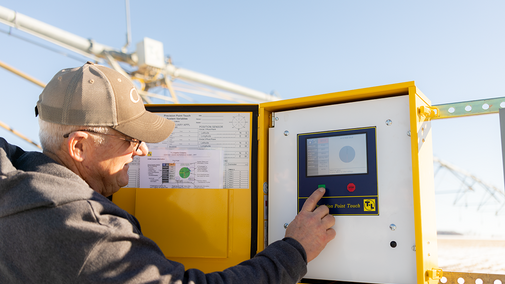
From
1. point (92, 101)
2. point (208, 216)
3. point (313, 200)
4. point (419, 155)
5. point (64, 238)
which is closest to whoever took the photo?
point (64, 238)

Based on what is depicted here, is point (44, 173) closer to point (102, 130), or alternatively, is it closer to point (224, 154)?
point (102, 130)

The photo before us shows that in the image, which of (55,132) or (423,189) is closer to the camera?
(55,132)

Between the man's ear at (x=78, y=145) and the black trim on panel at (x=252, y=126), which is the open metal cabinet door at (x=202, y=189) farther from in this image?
the man's ear at (x=78, y=145)

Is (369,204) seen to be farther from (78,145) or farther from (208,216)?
(78,145)

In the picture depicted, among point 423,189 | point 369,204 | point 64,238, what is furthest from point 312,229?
point 64,238

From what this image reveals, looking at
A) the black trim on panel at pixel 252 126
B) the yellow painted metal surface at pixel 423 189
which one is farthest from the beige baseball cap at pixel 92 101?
the yellow painted metal surface at pixel 423 189

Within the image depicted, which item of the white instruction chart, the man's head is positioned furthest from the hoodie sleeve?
the white instruction chart

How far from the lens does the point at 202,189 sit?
179 centimetres

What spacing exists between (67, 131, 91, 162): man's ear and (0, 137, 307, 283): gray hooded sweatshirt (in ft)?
0.38

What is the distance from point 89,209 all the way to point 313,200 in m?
0.81

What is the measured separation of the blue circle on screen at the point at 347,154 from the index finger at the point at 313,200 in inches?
5.6

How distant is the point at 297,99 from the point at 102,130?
0.78m

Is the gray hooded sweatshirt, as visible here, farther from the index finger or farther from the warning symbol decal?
the warning symbol decal

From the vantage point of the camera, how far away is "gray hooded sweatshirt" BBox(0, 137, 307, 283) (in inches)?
41.2
